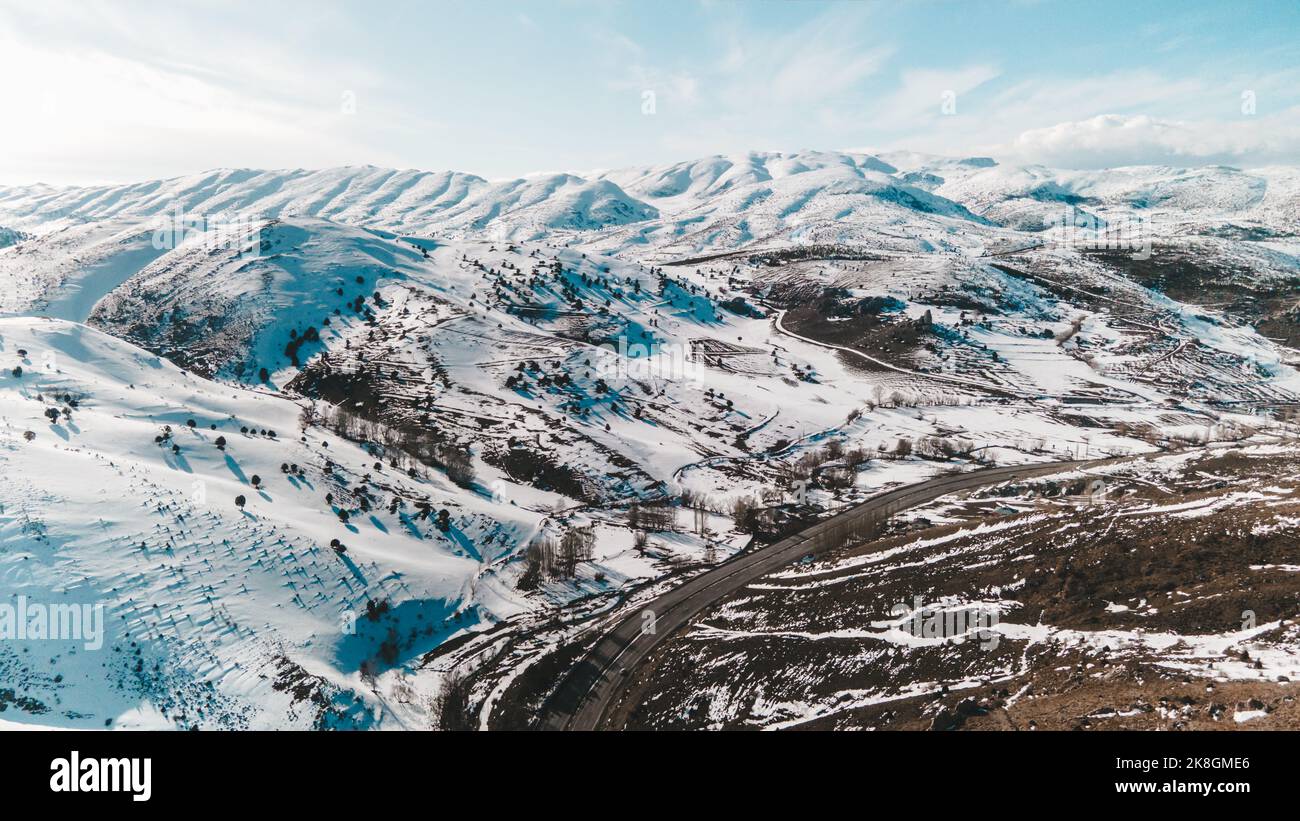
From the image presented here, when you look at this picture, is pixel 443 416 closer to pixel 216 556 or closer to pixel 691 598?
pixel 216 556

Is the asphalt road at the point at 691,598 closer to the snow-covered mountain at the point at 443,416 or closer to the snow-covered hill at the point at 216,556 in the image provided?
the snow-covered mountain at the point at 443,416

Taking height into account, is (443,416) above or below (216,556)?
above

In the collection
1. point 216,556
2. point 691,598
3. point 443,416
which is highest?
point 443,416

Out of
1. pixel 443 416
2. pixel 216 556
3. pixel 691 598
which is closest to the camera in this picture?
pixel 216 556

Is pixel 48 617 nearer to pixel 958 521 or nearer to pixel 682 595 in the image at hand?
pixel 682 595

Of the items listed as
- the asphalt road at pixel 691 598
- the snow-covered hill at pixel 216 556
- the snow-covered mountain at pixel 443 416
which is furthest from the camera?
the snow-covered mountain at pixel 443 416

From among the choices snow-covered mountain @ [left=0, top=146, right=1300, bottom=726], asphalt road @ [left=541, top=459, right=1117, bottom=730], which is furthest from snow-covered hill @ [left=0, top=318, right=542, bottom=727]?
asphalt road @ [left=541, top=459, right=1117, bottom=730]

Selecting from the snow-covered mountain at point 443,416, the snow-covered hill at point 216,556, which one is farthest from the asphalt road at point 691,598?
the snow-covered hill at point 216,556

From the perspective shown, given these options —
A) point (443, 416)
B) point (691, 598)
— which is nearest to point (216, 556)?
point (691, 598)
